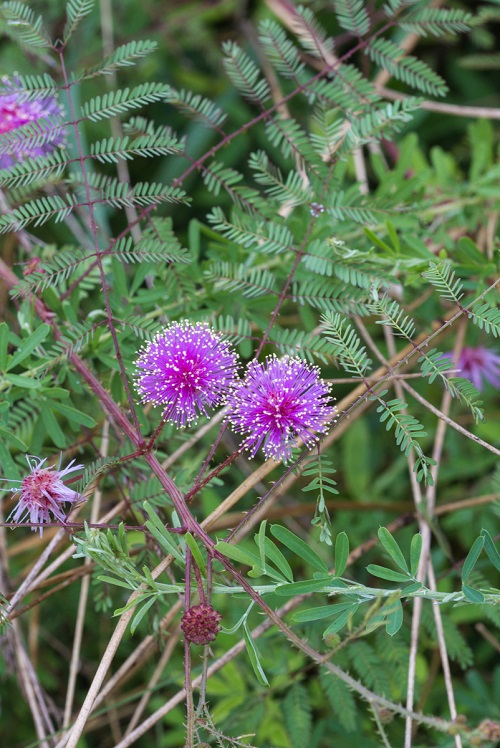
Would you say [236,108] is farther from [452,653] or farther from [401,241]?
[452,653]

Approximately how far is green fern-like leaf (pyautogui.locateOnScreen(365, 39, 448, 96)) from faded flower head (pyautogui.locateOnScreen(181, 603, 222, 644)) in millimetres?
977

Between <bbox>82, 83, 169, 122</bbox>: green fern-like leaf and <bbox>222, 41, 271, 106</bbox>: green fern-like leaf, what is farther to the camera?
<bbox>222, 41, 271, 106</bbox>: green fern-like leaf

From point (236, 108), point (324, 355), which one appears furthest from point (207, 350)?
point (236, 108)

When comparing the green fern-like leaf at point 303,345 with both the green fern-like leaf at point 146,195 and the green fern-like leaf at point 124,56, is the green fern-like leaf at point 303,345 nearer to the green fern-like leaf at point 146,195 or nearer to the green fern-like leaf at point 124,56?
the green fern-like leaf at point 146,195

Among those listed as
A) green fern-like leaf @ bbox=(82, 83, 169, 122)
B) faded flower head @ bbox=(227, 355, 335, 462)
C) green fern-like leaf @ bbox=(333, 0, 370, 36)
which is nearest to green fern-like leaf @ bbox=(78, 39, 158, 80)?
green fern-like leaf @ bbox=(82, 83, 169, 122)

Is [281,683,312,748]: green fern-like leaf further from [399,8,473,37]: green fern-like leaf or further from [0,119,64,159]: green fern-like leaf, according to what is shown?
[399,8,473,37]: green fern-like leaf

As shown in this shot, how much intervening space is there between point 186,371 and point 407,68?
73 centimetres

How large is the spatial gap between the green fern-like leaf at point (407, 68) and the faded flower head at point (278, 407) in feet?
2.12

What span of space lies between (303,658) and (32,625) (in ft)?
2.09

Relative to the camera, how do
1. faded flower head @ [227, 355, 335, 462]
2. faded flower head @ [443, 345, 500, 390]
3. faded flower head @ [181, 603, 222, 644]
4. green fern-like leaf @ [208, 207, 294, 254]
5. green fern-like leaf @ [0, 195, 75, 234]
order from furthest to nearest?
faded flower head @ [443, 345, 500, 390]
green fern-like leaf @ [208, 207, 294, 254]
green fern-like leaf @ [0, 195, 75, 234]
faded flower head @ [227, 355, 335, 462]
faded flower head @ [181, 603, 222, 644]

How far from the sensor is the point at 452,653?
1386 mm

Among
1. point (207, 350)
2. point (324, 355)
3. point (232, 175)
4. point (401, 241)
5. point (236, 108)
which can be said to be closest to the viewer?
point (207, 350)

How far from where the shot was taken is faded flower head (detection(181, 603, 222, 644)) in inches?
34.8

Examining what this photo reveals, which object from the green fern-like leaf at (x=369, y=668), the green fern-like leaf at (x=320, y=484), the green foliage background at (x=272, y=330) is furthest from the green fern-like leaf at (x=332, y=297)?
the green fern-like leaf at (x=369, y=668)
